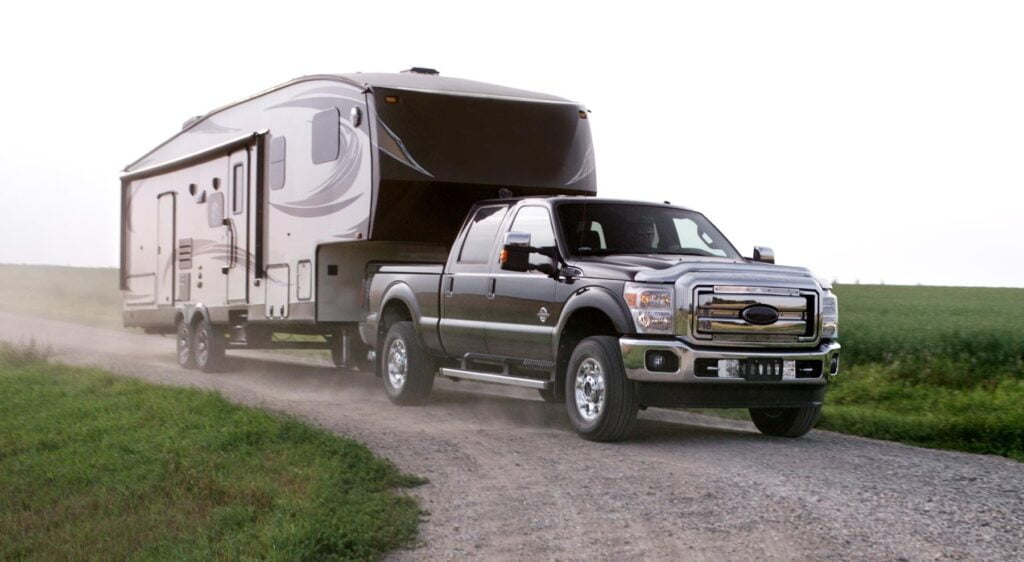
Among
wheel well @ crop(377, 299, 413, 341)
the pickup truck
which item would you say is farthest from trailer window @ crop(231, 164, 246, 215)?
the pickup truck

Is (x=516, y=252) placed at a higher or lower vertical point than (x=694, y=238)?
lower

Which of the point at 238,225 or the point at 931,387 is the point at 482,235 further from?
the point at 931,387

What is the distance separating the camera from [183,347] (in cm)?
1975

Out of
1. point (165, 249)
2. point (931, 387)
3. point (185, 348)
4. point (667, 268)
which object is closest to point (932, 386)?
point (931, 387)

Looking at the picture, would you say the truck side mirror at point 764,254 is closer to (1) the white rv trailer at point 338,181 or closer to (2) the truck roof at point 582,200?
(2) the truck roof at point 582,200

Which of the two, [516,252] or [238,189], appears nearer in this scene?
[516,252]

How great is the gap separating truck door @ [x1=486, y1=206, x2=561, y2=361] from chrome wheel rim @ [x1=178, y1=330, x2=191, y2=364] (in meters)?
9.09

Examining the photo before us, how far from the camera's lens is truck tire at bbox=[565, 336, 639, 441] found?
10.1 m

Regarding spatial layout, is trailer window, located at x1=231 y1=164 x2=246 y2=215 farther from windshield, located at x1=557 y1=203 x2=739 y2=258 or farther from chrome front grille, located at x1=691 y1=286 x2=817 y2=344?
chrome front grille, located at x1=691 y1=286 x2=817 y2=344

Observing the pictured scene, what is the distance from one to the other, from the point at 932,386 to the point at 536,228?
6.52 meters

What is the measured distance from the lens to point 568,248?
11227 mm

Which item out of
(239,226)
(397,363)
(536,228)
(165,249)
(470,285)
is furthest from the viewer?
(165,249)

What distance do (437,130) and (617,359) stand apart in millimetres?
4936

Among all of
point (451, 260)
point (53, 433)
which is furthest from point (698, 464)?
point (53, 433)
